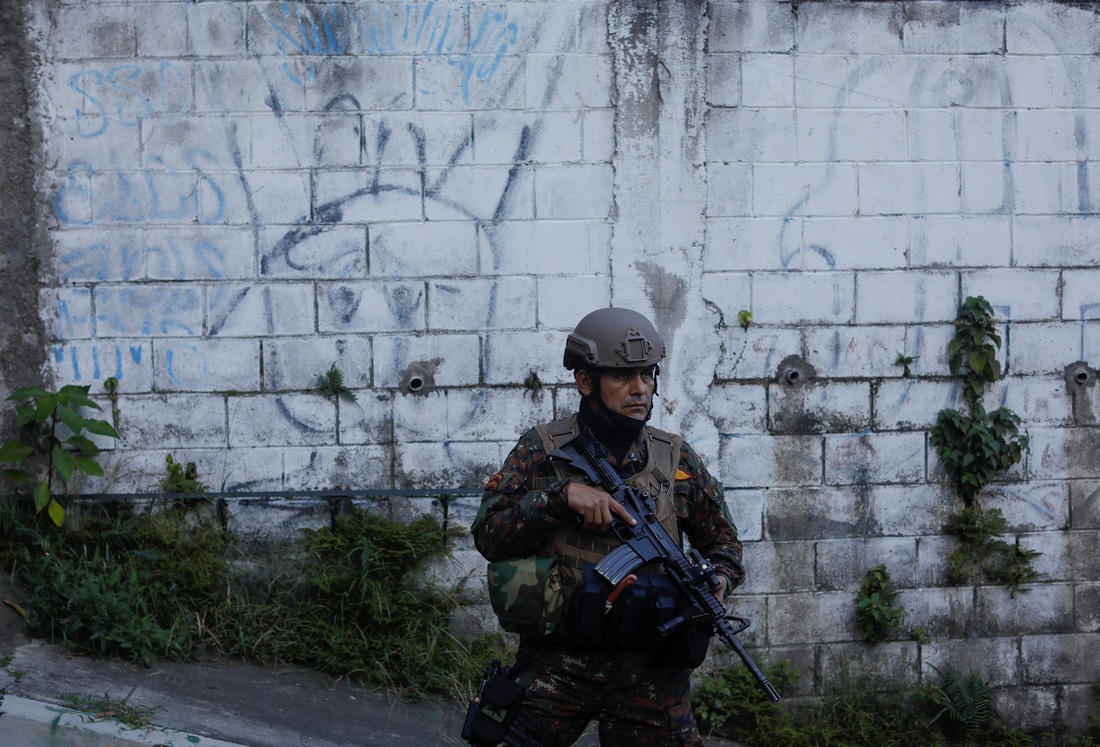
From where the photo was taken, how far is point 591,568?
296cm

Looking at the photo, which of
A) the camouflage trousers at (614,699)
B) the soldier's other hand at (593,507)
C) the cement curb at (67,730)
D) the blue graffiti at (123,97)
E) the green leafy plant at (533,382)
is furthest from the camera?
the green leafy plant at (533,382)

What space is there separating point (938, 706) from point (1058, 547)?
95cm

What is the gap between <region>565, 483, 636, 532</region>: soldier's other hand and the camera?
288cm

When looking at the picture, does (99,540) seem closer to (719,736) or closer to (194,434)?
(194,434)

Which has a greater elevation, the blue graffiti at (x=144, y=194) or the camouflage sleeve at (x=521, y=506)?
the blue graffiti at (x=144, y=194)

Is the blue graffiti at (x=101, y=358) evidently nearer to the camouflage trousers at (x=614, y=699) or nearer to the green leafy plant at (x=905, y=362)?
the camouflage trousers at (x=614, y=699)

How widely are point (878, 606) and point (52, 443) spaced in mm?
3780

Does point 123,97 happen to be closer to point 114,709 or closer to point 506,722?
point 114,709

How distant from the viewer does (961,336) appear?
4797mm

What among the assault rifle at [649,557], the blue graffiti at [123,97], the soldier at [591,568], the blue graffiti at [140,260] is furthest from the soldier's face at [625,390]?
the blue graffiti at [123,97]

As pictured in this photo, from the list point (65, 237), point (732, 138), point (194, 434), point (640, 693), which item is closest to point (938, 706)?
point (640, 693)

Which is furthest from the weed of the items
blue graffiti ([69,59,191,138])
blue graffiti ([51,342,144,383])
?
blue graffiti ([69,59,191,138])

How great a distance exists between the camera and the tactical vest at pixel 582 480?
3.04m

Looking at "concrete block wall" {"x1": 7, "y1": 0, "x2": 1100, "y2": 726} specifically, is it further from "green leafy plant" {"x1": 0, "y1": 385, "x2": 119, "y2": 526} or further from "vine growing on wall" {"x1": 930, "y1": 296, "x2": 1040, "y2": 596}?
"green leafy plant" {"x1": 0, "y1": 385, "x2": 119, "y2": 526}
